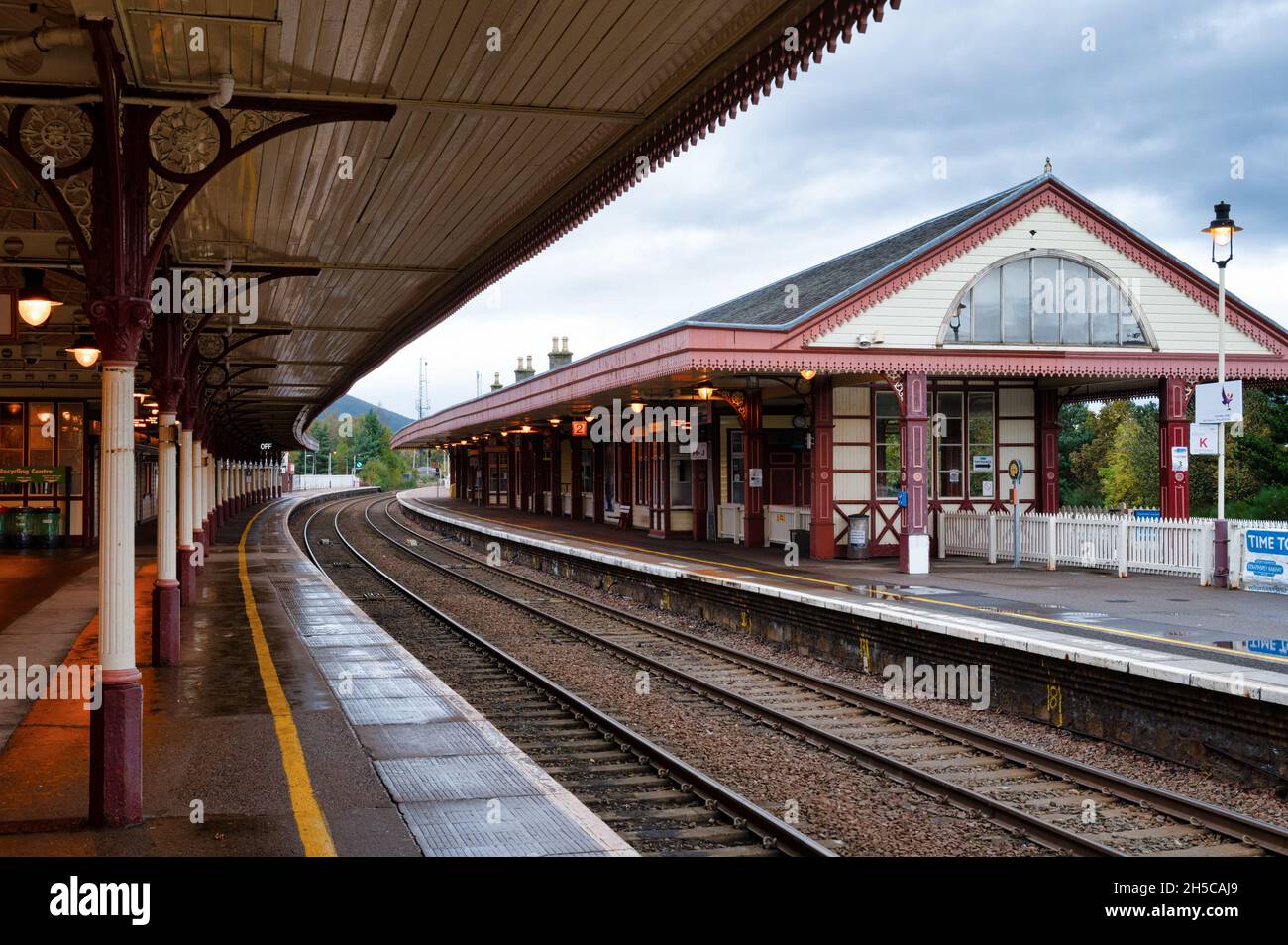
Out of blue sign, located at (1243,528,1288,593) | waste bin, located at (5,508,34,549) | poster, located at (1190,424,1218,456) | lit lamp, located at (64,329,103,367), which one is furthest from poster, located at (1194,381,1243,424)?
waste bin, located at (5,508,34,549)

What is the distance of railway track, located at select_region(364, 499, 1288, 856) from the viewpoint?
24.6 ft

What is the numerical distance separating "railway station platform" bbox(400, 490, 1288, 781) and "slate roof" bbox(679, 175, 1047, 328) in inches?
201

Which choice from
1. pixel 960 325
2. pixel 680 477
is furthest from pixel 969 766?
pixel 680 477

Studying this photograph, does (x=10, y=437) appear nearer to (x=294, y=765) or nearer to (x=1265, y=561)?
(x=294, y=765)

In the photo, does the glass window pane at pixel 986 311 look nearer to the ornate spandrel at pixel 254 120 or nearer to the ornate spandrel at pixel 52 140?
the ornate spandrel at pixel 254 120

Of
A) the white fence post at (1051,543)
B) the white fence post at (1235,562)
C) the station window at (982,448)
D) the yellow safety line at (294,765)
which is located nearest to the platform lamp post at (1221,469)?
the white fence post at (1235,562)

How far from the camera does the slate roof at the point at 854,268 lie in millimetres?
21344

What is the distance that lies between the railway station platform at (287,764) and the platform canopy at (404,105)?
4.05 metres

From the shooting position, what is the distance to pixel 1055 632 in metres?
12.1

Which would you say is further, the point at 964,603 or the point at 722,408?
the point at 722,408

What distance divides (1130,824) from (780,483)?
20.7m
